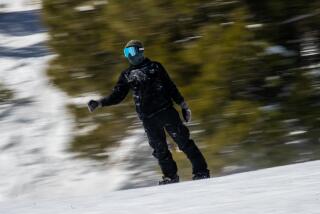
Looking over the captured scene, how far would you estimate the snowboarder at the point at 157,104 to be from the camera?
712 centimetres

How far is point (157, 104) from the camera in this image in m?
7.29

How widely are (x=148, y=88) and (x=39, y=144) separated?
13.3 ft

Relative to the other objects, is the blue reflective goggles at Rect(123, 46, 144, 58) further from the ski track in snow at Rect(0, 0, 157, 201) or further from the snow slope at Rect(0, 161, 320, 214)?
the ski track in snow at Rect(0, 0, 157, 201)

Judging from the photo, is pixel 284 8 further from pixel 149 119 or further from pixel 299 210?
pixel 299 210

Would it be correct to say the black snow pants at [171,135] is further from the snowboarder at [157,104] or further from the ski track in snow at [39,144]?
the ski track in snow at [39,144]

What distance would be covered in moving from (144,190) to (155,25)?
105 inches

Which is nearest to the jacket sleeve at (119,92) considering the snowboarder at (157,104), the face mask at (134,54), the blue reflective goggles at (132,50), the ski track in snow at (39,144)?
the snowboarder at (157,104)

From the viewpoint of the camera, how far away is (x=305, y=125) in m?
7.73

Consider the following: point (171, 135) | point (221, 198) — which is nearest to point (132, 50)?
point (171, 135)

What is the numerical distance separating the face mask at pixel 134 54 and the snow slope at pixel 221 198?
186cm

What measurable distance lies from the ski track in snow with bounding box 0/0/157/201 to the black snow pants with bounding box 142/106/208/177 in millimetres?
1407

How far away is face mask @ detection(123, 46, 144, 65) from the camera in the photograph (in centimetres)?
695

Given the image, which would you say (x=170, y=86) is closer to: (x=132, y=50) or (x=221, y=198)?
(x=132, y=50)

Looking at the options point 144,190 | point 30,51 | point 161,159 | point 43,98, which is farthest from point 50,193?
point 30,51
